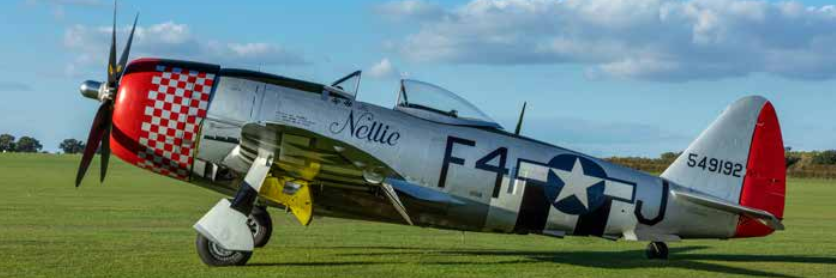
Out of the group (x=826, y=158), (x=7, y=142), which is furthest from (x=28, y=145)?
(x=826, y=158)

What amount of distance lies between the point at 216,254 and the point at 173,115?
1559 millimetres

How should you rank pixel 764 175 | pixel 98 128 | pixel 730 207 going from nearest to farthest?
pixel 98 128 < pixel 730 207 < pixel 764 175

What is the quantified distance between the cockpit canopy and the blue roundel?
92 centimetres

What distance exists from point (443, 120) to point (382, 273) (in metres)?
1.96

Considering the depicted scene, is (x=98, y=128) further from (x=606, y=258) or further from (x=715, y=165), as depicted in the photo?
(x=715, y=165)

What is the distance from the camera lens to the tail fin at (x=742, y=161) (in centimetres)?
1238

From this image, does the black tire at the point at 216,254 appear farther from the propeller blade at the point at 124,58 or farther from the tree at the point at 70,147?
the tree at the point at 70,147

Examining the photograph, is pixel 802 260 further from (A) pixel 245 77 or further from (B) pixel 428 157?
(A) pixel 245 77

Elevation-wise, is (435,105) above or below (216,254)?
above

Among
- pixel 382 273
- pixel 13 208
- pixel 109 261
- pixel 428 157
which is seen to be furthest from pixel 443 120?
pixel 13 208

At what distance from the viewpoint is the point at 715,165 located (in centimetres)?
1252

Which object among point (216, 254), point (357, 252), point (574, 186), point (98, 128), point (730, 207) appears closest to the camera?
point (216, 254)

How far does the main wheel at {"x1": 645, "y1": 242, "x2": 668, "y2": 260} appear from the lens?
501 inches

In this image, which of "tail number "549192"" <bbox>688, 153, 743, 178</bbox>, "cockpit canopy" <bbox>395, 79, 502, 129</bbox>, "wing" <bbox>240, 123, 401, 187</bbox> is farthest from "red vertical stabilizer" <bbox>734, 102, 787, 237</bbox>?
"wing" <bbox>240, 123, 401, 187</bbox>
